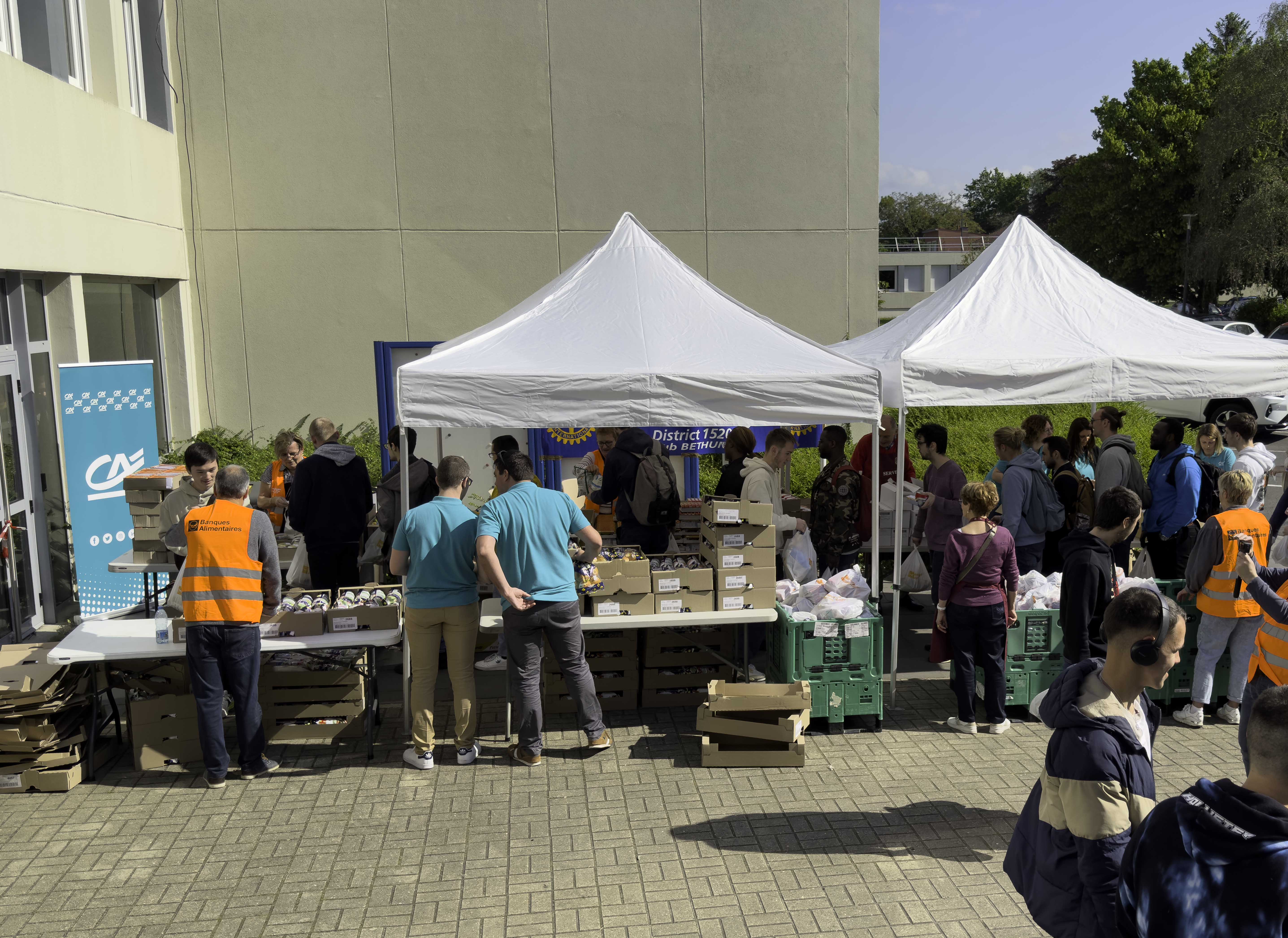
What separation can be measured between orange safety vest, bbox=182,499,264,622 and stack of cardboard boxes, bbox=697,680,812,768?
9.06 feet

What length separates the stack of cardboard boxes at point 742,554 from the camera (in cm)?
627

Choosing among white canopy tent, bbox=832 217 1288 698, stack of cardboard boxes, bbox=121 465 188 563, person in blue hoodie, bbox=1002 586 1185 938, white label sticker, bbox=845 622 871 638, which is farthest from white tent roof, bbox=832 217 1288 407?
stack of cardboard boxes, bbox=121 465 188 563

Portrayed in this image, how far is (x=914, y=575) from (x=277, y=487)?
5440 mm

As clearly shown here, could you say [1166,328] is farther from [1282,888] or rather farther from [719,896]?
[1282,888]

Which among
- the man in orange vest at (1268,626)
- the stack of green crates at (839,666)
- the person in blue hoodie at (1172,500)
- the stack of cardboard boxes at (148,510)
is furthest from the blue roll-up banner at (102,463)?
the person in blue hoodie at (1172,500)

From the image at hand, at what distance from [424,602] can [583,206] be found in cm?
786

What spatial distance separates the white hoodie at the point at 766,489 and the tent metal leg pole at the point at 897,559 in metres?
0.81

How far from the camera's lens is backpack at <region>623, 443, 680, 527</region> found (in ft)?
23.9

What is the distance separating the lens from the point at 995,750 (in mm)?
5992

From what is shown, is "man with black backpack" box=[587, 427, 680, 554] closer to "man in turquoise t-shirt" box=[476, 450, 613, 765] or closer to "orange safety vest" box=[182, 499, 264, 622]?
"man in turquoise t-shirt" box=[476, 450, 613, 765]

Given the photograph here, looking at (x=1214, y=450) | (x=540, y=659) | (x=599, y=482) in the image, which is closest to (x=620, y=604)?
(x=540, y=659)

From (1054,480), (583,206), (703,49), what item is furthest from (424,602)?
(703,49)

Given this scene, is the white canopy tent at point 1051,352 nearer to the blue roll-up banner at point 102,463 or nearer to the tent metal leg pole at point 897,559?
the tent metal leg pole at point 897,559

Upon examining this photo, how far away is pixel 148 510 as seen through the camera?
23.6ft
